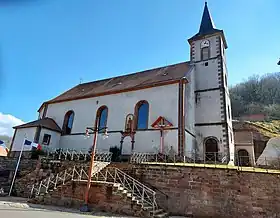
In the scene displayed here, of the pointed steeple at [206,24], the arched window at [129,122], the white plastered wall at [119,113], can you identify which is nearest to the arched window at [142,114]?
the white plastered wall at [119,113]

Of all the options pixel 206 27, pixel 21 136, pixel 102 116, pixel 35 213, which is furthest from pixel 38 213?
pixel 206 27

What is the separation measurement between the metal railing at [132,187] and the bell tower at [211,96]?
9.27 m

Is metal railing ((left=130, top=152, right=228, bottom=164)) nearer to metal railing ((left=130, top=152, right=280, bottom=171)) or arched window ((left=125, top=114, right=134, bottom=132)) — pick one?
metal railing ((left=130, top=152, right=280, bottom=171))

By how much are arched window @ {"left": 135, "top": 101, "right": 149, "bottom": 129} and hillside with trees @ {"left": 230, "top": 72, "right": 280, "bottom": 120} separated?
119 feet

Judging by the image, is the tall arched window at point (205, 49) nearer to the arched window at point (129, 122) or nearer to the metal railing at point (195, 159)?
the arched window at point (129, 122)

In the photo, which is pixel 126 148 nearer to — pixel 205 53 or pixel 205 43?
pixel 205 53

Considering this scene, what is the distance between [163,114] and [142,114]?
2.39 meters

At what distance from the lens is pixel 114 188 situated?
33.2 ft

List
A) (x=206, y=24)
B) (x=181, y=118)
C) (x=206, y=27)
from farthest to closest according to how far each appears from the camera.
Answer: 1. (x=206, y=24)
2. (x=206, y=27)
3. (x=181, y=118)

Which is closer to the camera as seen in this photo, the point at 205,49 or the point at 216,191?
the point at 216,191

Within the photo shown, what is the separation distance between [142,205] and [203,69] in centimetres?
1711

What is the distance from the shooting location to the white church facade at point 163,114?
18.1 metres

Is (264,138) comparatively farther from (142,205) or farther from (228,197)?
(142,205)

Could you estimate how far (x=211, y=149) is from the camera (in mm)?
19094
